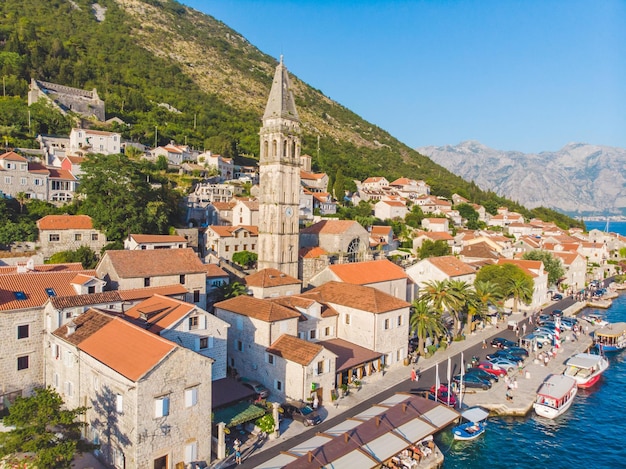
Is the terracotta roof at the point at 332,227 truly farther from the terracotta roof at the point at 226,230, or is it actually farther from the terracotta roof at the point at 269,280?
the terracotta roof at the point at 269,280

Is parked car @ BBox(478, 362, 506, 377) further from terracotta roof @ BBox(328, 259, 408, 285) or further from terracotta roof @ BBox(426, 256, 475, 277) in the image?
terracotta roof @ BBox(426, 256, 475, 277)

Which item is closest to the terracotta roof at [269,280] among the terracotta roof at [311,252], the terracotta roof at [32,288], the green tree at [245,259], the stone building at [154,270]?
the stone building at [154,270]

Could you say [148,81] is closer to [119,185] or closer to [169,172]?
[169,172]

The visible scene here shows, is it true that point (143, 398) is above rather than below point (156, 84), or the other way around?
below

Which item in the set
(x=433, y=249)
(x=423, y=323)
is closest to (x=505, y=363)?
(x=423, y=323)

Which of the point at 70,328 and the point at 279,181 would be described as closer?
the point at 70,328

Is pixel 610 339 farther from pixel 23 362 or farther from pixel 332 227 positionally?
pixel 23 362
